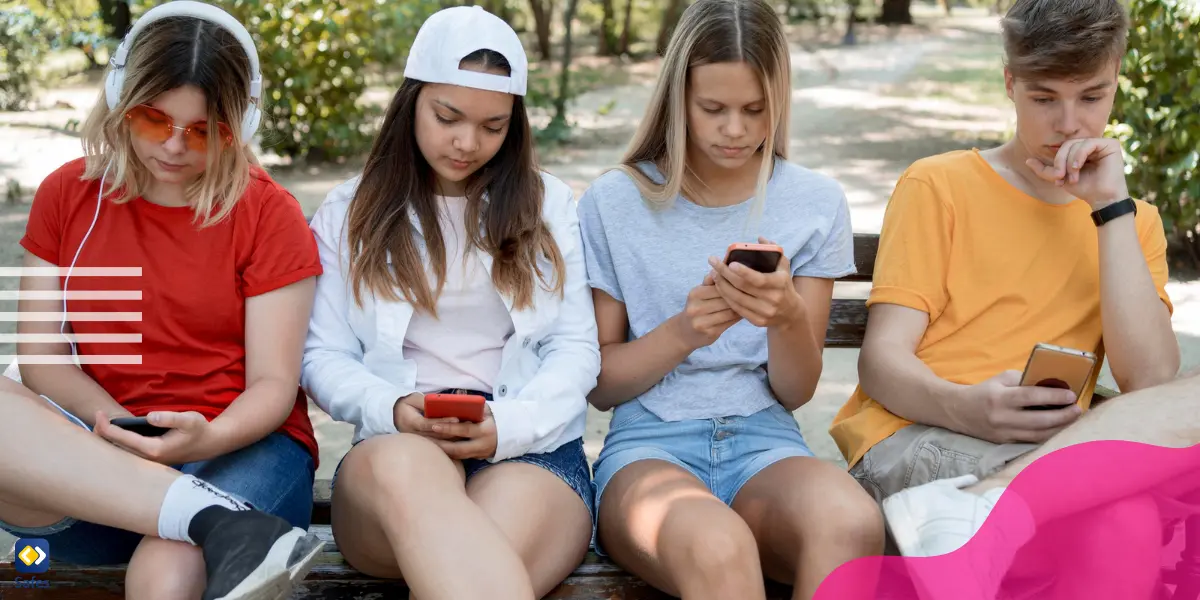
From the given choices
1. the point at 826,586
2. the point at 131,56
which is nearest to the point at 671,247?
the point at 826,586

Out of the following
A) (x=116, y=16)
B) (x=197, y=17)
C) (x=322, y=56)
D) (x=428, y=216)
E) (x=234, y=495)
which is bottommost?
(x=116, y=16)

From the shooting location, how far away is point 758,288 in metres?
2.51

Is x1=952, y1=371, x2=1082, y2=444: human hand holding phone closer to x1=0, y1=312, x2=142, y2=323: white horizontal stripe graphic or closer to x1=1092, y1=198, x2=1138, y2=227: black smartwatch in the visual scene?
x1=1092, y1=198, x2=1138, y2=227: black smartwatch

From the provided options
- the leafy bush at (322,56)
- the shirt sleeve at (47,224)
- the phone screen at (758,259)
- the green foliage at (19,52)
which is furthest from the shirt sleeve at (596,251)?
the green foliage at (19,52)

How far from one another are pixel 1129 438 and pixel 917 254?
69cm

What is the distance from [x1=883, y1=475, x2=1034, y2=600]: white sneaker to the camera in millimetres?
2154

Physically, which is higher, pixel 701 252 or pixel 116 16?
pixel 701 252

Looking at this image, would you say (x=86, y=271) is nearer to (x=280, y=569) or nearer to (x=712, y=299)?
(x=280, y=569)

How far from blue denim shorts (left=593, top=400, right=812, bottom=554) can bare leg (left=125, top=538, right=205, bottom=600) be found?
89cm

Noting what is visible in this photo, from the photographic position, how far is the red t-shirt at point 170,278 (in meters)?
2.66

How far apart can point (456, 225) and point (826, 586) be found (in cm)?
128

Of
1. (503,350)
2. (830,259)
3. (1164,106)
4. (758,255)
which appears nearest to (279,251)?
(503,350)

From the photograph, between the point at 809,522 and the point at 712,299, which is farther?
the point at 712,299

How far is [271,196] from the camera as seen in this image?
9.08 ft
